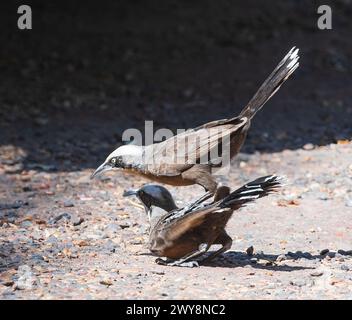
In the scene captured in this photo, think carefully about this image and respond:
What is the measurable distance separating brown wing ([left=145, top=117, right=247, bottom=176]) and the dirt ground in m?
0.61

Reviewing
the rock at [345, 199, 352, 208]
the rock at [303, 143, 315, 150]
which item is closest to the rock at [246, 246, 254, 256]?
the rock at [345, 199, 352, 208]

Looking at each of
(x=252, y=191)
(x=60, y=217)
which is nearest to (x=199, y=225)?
(x=252, y=191)

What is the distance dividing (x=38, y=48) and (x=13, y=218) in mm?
A: 5923

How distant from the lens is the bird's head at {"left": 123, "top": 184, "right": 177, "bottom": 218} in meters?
6.03

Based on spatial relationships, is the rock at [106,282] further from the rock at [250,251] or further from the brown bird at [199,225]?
the rock at [250,251]

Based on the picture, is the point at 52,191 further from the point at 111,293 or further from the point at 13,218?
the point at 111,293

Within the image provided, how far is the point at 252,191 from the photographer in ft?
17.4

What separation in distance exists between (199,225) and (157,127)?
14.8 feet

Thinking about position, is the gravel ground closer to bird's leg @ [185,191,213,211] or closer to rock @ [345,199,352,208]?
rock @ [345,199,352,208]

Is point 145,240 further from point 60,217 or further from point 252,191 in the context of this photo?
point 252,191

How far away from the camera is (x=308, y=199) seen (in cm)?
710

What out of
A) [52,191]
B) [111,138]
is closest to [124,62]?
[111,138]

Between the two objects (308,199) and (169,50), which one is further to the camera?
(169,50)

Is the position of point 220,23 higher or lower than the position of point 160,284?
higher
